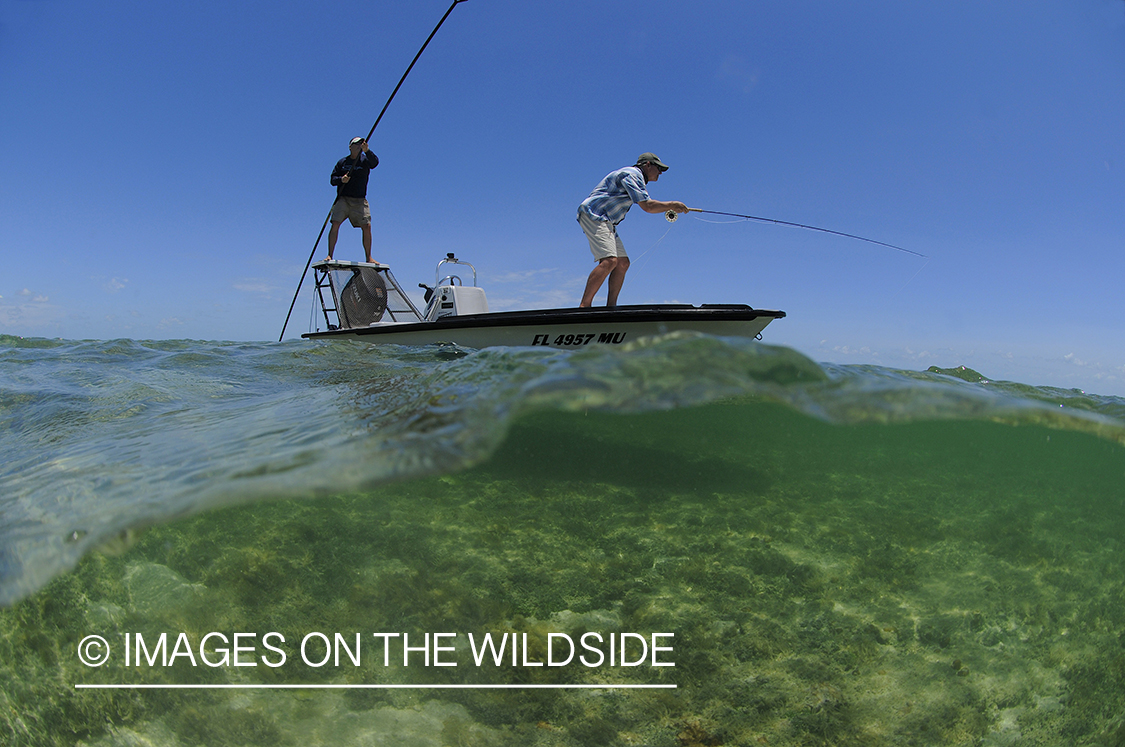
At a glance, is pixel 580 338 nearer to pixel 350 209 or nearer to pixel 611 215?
pixel 611 215

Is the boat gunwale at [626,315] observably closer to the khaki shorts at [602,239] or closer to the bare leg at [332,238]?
the khaki shorts at [602,239]

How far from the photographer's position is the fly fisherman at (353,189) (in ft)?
28.8

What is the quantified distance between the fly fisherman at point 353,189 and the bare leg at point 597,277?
4.31m

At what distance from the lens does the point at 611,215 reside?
6.56m

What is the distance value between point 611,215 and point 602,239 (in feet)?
1.03

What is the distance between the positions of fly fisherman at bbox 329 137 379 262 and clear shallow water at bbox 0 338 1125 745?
588 cm

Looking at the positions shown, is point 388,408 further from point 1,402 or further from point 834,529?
point 1,402

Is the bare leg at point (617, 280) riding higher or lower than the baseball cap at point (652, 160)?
lower

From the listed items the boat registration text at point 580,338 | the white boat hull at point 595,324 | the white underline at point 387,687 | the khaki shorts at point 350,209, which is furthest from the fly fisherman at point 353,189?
the white underline at point 387,687

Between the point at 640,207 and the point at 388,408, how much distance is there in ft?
14.0

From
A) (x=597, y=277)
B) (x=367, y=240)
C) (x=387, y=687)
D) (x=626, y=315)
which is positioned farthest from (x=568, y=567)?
(x=367, y=240)

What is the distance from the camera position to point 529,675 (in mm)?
2580

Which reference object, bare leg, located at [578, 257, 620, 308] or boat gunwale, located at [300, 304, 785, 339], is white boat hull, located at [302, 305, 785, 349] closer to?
boat gunwale, located at [300, 304, 785, 339]

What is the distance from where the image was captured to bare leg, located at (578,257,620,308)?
21.4ft
